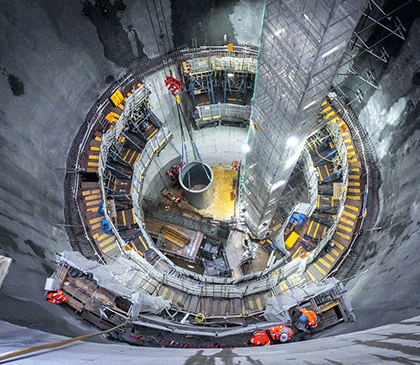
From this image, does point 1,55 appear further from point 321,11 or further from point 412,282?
point 412,282

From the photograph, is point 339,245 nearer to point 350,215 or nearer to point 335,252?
point 335,252

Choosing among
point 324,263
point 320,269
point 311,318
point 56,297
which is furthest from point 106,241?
point 324,263

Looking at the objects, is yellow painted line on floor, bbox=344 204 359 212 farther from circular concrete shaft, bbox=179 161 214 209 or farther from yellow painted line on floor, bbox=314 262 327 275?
circular concrete shaft, bbox=179 161 214 209

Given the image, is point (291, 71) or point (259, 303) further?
point (259, 303)

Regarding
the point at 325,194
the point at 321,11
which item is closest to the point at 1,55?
the point at 321,11

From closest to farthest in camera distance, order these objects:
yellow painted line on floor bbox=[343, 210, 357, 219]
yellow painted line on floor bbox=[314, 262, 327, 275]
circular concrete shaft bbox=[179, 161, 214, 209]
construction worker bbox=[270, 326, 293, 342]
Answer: construction worker bbox=[270, 326, 293, 342], yellow painted line on floor bbox=[314, 262, 327, 275], yellow painted line on floor bbox=[343, 210, 357, 219], circular concrete shaft bbox=[179, 161, 214, 209]

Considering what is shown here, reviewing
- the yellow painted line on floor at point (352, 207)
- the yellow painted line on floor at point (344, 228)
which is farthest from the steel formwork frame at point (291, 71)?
the yellow painted line on floor at point (344, 228)

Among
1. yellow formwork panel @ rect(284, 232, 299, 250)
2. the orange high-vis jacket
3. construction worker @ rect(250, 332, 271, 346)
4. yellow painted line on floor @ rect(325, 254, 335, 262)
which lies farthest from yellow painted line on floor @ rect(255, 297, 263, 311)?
yellow painted line on floor @ rect(325, 254, 335, 262)
